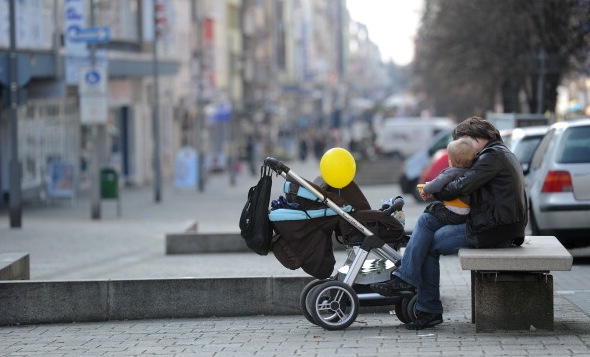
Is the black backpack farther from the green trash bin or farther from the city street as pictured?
the green trash bin

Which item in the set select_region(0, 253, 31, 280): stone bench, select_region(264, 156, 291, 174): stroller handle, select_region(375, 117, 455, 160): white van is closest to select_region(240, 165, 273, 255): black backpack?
select_region(264, 156, 291, 174): stroller handle

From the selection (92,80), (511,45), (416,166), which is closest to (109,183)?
(92,80)

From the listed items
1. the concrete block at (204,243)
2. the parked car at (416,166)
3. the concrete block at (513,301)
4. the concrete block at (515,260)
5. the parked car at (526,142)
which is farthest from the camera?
the parked car at (416,166)

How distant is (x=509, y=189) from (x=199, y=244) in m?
9.79

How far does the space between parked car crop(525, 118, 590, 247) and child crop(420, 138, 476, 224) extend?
6171 mm

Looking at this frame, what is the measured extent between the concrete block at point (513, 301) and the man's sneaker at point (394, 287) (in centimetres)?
57

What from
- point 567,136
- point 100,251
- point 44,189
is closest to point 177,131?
point 44,189

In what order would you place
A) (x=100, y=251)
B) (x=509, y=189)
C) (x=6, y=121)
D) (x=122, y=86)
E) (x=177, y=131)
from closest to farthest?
(x=509, y=189)
(x=100, y=251)
(x=6, y=121)
(x=122, y=86)
(x=177, y=131)

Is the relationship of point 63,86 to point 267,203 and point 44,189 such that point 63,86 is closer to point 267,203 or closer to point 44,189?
point 44,189

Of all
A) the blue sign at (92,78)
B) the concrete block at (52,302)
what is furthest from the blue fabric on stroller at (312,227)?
the blue sign at (92,78)

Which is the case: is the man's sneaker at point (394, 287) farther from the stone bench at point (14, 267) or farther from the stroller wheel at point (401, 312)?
the stone bench at point (14, 267)

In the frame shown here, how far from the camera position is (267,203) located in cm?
985

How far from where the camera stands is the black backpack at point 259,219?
989cm

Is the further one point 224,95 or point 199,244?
point 224,95
